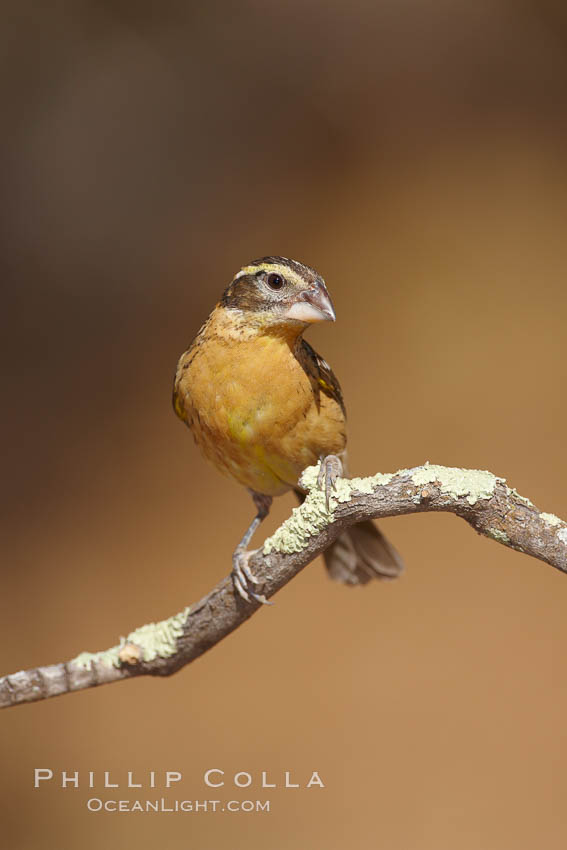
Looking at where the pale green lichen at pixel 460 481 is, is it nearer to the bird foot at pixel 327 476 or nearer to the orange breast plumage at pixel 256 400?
the bird foot at pixel 327 476

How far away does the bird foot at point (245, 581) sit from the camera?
1963 millimetres

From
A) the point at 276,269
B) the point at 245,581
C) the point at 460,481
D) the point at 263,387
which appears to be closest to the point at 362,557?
the point at 245,581

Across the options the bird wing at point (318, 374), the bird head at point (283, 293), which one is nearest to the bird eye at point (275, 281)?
the bird head at point (283, 293)

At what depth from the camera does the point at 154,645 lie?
2.11 meters

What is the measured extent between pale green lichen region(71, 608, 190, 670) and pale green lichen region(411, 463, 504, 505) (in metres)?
0.80

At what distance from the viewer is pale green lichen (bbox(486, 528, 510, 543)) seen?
165cm

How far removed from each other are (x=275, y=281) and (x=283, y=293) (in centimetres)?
3

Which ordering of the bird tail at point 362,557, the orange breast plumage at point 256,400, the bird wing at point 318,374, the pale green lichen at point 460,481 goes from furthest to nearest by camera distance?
the bird tail at point 362,557, the bird wing at point 318,374, the orange breast plumage at point 256,400, the pale green lichen at point 460,481

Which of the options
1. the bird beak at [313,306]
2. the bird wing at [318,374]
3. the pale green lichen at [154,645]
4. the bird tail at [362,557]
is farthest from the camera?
the bird tail at [362,557]

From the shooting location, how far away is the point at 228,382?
6.27 feet

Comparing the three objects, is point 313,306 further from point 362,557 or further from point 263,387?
point 362,557

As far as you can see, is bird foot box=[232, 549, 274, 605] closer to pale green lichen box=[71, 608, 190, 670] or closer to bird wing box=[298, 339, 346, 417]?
pale green lichen box=[71, 608, 190, 670]

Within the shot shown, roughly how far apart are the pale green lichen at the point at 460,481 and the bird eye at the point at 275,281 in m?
0.52

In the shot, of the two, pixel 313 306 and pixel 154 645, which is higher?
pixel 313 306
